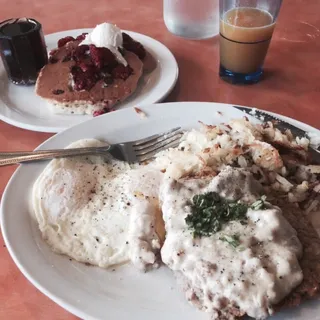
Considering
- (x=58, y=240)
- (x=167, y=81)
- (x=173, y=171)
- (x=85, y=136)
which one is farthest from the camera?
(x=167, y=81)

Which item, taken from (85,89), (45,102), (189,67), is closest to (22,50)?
(45,102)

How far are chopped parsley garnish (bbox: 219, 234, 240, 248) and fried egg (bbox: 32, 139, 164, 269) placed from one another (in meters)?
0.22

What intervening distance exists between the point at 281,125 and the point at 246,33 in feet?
1.86

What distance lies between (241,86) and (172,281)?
1210 millimetres

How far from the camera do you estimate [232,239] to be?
1.21 metres

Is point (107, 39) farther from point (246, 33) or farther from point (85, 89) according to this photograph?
point (246, 33)

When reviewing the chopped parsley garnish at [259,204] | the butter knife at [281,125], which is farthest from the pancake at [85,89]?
the chopped parsley garnish at [259,204]

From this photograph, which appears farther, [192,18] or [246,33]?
[192,18]

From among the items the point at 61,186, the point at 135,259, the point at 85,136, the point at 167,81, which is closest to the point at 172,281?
the point at 135,259

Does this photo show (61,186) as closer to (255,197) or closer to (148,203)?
(148,203)

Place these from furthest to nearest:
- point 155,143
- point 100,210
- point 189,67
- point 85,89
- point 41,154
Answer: point 189,67, point 85,89, point 155,143, point 41,154, point 100,210

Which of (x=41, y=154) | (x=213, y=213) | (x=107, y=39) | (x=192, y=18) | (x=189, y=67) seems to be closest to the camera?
(x=213, y=213)

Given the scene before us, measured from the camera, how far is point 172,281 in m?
1.29

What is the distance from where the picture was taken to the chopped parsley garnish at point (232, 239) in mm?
1197
